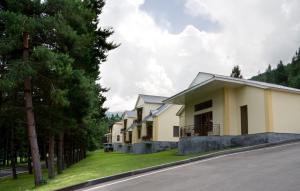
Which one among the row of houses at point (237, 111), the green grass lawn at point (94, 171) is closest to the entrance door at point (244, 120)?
the row of houses at point (237, 111)

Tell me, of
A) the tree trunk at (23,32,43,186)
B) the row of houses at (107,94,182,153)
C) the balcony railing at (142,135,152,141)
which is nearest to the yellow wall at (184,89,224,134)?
the tree trunk at (23,32,43,186)

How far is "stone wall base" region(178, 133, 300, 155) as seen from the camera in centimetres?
2427

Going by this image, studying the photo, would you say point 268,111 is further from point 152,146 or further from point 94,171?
point 152,146

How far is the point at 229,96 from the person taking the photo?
91.8 feet

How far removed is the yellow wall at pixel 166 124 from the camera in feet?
170

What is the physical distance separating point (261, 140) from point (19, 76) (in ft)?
47.9

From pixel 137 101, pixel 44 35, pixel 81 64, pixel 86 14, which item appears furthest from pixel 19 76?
pixel 137 101

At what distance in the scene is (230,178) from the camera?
12.7 meters

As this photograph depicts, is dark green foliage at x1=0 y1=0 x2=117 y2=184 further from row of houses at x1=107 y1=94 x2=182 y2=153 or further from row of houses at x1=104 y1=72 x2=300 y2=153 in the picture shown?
row of houses at x1=107 y1=94 x2=182 y2=153

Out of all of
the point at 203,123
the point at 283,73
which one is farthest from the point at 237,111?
the point at 283,73

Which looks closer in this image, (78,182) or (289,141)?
(78,182)

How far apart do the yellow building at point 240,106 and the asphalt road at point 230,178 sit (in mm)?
7539

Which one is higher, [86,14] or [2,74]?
[86,14]

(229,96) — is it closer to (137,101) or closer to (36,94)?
(36,94)
